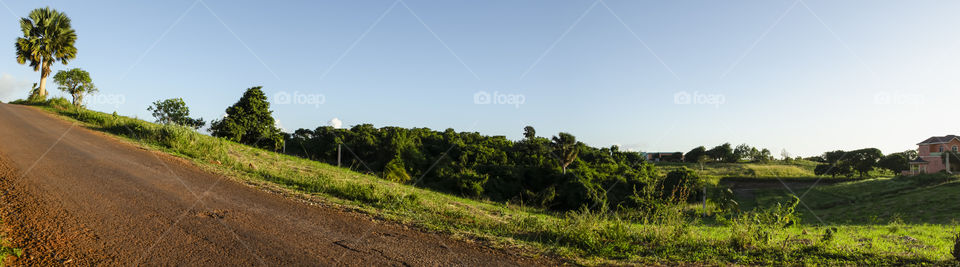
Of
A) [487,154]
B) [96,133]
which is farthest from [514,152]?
[96,133]

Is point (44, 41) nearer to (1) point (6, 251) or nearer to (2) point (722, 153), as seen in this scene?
(1) point (6, 251)

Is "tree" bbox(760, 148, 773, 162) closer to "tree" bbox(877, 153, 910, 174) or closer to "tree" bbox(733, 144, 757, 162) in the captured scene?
"tree" bbox(733, 144, 757, 162)

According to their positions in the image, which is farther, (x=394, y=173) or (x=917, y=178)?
(x=917, y=178)

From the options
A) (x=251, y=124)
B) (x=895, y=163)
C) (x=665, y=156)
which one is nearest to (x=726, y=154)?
(x=665, y=156)

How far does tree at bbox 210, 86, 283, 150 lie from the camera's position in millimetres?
24531

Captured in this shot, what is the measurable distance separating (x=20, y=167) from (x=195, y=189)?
3.16m

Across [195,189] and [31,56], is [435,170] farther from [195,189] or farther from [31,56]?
[31,56]

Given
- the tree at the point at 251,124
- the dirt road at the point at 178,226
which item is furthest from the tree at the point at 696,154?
the dirt road at the point at 178,226

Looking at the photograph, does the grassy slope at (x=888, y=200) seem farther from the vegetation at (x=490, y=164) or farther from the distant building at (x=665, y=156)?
the distant building at (x=665, y=156)

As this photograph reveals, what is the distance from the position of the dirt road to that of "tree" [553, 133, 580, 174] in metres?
33.6

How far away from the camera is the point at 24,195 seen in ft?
18.1

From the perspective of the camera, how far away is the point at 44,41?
28.4 metres

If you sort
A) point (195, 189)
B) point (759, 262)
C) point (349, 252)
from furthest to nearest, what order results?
point (195, 189), point (759, 262), point (349, 252)

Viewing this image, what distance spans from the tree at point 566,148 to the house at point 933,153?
1439 inches
